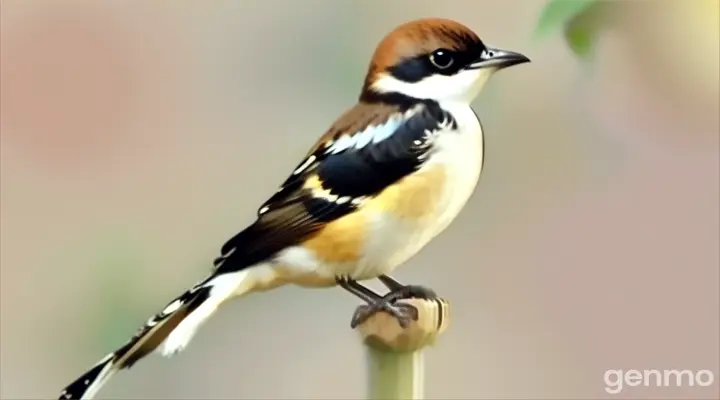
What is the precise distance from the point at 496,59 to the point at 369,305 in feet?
0.92

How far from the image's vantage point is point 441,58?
98 centimetres

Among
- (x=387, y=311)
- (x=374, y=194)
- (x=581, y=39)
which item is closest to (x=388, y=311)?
(x=387, y=311)

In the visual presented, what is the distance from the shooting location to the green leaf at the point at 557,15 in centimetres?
104

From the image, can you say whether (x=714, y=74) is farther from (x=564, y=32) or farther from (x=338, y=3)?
(x=338, y=3)

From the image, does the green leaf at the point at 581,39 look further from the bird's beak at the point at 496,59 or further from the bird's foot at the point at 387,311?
the bird's foot at the point at 387,311

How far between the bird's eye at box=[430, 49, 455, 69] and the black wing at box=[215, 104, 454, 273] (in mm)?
43

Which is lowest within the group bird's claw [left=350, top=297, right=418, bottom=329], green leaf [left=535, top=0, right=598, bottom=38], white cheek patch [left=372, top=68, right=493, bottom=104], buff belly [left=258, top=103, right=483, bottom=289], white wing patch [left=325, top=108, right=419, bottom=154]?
bird's claw [left=350, top=297, right=418, bottom=329]

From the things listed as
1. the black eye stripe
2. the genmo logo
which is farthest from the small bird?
the genmo logo

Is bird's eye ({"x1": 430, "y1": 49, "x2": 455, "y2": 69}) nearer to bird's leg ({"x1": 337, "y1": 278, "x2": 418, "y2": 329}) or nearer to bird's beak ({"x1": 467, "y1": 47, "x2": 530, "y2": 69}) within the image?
bird's beak ({"x1": 467, "y1": 47, "x2": 530, "y2": 69})

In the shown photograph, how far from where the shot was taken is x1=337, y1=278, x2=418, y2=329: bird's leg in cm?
97

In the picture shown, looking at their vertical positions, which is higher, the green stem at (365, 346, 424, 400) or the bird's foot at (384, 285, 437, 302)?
the bird's foot at (384, 285, 437, 302)

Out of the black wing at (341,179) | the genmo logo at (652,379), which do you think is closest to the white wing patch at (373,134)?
the black wing at (341,179)

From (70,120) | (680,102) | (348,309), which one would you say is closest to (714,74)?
(680,102)

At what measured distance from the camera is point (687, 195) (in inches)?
41.5
